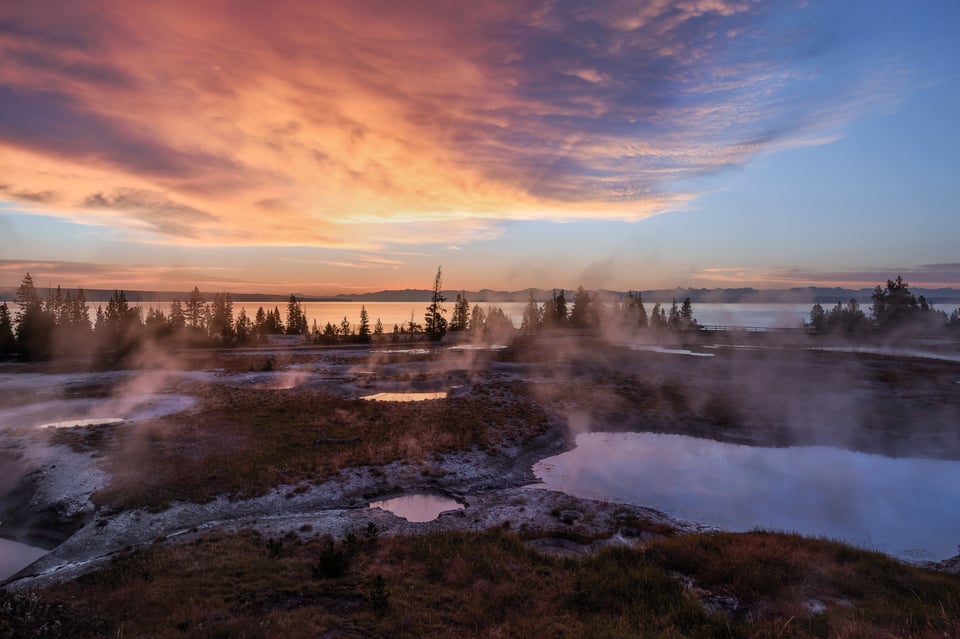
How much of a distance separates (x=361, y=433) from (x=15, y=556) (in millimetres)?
15525

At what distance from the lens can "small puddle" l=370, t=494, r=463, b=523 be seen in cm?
1806

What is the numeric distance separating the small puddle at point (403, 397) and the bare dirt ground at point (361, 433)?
1.65 meters

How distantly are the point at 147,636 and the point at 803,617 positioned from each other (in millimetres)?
13764

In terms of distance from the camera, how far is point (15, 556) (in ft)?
48.6

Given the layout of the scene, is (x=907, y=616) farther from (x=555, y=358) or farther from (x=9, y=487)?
(x=555, y=358)

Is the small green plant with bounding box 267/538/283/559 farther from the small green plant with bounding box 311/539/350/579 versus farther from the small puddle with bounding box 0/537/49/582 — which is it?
the small puddle with bounding box 0/537/49/582

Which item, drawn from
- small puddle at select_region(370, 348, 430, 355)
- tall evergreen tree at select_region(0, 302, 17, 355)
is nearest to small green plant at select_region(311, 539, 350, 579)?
small puddle at select_region(370, 348, 430, 355)

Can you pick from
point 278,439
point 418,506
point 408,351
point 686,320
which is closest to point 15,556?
point 278,439

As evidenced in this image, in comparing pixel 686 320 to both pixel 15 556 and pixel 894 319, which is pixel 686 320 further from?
pixel 15 556

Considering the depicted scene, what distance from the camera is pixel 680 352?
77750mm

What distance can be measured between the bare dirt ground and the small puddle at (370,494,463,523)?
2.07 feet

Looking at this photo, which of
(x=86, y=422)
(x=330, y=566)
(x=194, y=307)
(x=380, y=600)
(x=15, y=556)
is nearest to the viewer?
(x=380, y=600)

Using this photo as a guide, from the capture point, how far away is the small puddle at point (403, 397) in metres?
38.4

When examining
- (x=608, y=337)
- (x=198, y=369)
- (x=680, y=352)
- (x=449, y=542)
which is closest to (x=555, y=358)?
(x=680, y=352)
